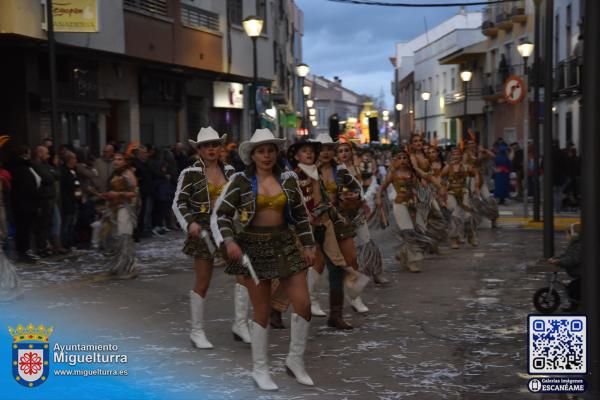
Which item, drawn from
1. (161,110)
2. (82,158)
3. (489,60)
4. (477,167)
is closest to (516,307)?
(477,167)

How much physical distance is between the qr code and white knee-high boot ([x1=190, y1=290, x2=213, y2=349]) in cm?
306

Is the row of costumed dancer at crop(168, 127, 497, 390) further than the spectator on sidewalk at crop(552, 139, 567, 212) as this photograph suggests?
No

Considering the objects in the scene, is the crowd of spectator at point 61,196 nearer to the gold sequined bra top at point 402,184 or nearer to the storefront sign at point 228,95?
the gold sequined bra top at point 402,184

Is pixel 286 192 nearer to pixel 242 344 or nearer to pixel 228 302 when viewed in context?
pixel 242 344

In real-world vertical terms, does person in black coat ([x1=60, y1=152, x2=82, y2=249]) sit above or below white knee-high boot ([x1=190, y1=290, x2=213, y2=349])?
above

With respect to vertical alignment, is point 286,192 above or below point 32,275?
above

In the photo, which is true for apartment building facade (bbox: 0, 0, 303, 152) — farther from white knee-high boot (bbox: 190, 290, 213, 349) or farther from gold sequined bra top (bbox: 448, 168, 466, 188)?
white knee-high boot (bbox: 190, 290, 213, 349)

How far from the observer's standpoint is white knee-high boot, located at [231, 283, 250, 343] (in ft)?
28.2

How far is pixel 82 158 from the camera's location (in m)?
19.0

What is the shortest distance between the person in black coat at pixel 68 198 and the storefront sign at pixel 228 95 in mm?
16393

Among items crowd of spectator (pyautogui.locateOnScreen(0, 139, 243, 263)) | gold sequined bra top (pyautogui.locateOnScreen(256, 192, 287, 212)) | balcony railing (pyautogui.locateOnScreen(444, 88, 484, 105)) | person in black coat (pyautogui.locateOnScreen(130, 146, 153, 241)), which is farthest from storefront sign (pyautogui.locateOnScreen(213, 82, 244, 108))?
gold sequined bra top (pyautogui.locateOnScreen(256, 192, 287, 212))

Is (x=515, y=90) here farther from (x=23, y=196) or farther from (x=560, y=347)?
(x=560, y=347)

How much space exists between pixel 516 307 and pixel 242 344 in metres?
3.34

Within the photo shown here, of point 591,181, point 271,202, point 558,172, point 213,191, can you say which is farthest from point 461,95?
point 591,181
